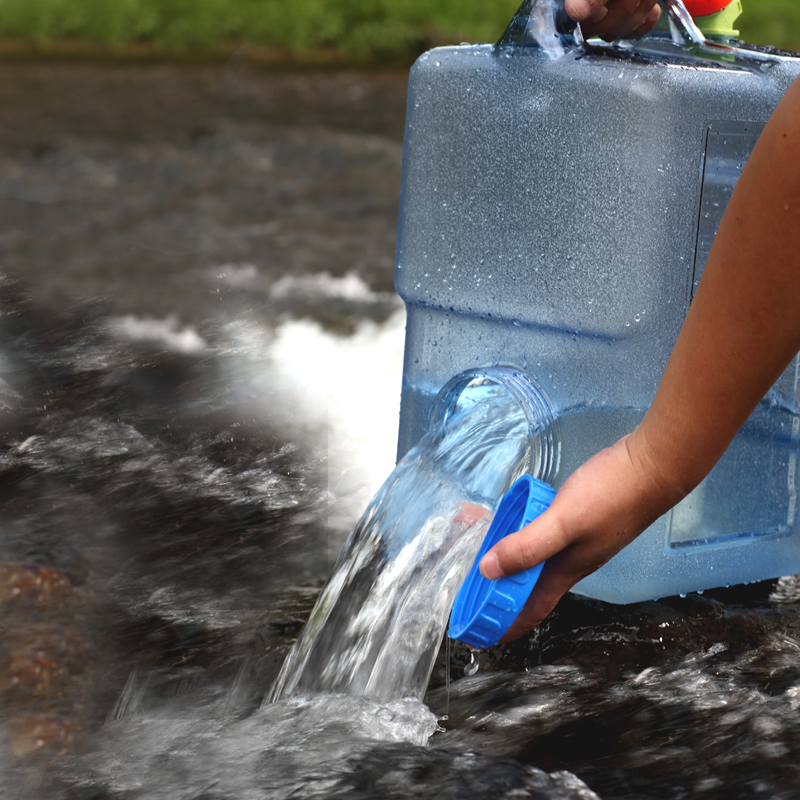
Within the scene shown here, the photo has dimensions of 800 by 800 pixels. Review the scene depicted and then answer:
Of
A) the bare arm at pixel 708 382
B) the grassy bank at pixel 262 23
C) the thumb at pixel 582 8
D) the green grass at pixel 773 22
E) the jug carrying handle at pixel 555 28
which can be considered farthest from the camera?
the grassy bank at pixel 262 23

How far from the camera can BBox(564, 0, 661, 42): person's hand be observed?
138 centimetres

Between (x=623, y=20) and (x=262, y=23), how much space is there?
31.6 feet

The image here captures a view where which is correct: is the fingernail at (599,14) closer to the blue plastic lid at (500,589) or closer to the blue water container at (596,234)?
the blue water container at (596,234)

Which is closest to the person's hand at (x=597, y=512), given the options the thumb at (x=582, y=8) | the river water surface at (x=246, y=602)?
the river water surface at (x=246, y=602)

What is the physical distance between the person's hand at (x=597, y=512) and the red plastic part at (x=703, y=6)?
2.86 ft

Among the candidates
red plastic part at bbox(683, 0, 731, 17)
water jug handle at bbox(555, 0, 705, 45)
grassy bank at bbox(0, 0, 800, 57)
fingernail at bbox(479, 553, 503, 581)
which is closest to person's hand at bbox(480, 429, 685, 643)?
fingernail at bbox(479, 553, 503, 581)

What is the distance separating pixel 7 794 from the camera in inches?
42.4

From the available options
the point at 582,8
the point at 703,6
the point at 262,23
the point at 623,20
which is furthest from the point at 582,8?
the point at 262,23

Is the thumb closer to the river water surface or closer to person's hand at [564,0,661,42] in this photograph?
person's hand at [564,0,661,42]

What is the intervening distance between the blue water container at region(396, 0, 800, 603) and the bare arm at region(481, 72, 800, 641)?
371mm

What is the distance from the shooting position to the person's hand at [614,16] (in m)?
1.38

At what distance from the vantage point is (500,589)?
3.56ft

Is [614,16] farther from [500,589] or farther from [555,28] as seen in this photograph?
[500,589]

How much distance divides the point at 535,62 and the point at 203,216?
372 cm
